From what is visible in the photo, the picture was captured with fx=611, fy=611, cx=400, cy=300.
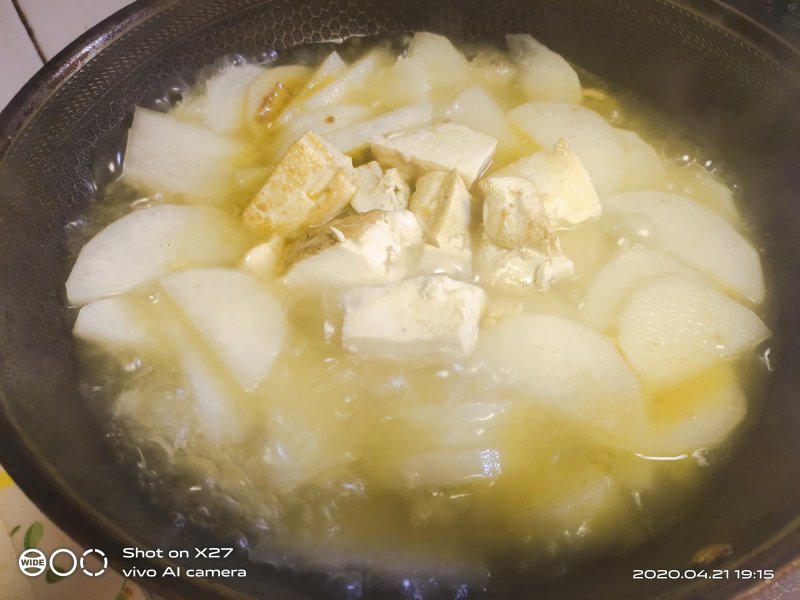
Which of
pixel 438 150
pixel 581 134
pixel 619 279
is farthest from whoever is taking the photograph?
pixel 581 134

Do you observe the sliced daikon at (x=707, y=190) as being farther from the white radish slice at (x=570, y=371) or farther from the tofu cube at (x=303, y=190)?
the tofu cube at (x=303, y=190)

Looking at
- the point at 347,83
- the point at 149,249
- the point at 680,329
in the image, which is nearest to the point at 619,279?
the point at 680,329

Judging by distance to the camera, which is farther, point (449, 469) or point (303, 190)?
point (303, 190)

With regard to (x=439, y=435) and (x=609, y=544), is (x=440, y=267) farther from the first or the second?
(x=609, y=544)

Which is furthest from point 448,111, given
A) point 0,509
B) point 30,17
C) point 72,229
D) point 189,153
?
point 0,509

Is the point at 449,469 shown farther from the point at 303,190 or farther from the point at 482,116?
the point at 482,116

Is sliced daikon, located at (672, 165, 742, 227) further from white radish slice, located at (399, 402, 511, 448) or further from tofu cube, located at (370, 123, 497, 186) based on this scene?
white radish slice, located at (399, 402, 511, 448)

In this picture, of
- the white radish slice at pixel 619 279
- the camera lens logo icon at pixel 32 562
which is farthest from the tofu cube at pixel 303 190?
the camera lens logo icon at pixel 32 562
